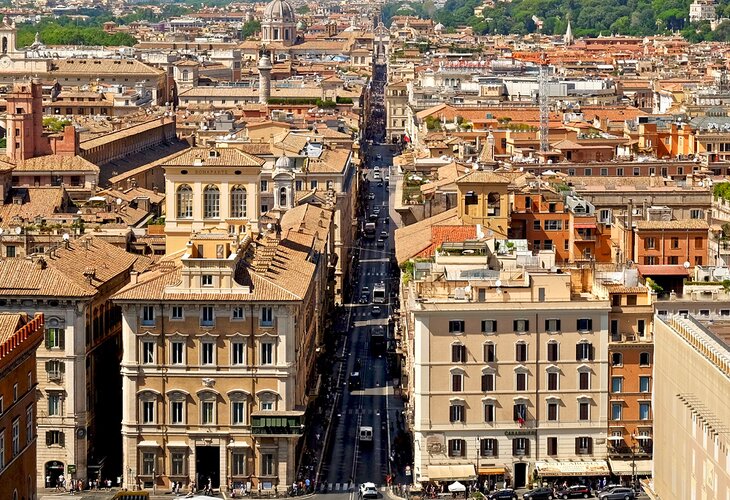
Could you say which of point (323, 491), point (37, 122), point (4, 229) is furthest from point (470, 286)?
point (37, 122)

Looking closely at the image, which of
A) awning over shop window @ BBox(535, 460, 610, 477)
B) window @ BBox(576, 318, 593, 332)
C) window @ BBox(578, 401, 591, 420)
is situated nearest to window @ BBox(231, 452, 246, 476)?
awning over shop window @ BBox(535, 460, 610, 477)

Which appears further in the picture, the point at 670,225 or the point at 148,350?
the point at 670,225

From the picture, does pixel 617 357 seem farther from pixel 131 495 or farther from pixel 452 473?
pixel 131 495

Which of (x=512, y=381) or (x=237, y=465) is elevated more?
(x=512, y=381)

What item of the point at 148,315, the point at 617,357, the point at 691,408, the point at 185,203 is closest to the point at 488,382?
the point at 617,357

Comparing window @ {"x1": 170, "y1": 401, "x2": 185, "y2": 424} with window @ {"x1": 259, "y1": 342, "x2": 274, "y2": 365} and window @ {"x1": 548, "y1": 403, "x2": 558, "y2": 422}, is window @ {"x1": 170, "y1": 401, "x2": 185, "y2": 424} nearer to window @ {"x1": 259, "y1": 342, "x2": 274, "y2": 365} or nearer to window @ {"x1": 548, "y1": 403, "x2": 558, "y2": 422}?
window @ {"x1": 259, "y1": 342, "x2": 274, "y2": 365}

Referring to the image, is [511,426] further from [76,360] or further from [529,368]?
[76,360]
